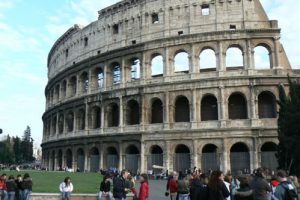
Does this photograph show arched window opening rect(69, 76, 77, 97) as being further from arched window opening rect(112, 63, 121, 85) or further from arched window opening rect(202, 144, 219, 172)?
arched window opening rect(202, 144, 219, 172)

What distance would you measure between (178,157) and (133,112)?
253 inches

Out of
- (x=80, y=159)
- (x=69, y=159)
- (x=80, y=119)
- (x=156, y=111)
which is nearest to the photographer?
(x=156, y=111)

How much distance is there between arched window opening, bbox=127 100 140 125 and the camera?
3266 centimetres

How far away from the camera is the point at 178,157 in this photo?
2948cm

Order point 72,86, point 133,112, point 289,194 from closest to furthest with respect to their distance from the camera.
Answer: point 289,194
point 133,112
point 72,86

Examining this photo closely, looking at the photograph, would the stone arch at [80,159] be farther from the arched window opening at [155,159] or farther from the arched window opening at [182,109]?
the arched window opening at [182,109]

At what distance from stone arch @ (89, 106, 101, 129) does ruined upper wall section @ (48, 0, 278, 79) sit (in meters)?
5.58

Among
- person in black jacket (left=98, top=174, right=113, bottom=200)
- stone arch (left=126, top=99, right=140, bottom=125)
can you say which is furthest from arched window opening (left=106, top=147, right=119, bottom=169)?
person in black jacket (left=98, top=174, right=113, bottom=200)

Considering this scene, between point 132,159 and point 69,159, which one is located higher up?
point 69,159

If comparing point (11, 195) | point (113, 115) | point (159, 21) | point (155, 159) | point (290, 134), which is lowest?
point (11, 195)

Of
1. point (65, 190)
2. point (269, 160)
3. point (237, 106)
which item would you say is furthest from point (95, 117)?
point (65, 190)

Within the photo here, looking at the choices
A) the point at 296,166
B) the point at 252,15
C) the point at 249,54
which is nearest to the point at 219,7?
the point at 252,15

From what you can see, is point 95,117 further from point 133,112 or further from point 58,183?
point 58,183

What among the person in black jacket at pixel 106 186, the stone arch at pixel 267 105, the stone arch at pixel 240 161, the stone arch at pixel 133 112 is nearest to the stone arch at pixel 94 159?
the stone arch at pixel 133 112
